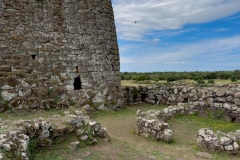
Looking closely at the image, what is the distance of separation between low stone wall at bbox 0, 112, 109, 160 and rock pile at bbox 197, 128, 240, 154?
2849 millimetres

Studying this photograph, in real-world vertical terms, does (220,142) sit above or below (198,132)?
below

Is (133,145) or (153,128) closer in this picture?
(133,145)

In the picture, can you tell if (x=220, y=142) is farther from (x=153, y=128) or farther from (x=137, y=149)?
(x=137, y=149)

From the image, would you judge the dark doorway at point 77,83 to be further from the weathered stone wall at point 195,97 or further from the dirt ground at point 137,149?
the weathered stone wall at point 195,97

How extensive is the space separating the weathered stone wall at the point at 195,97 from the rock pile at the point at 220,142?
327cm

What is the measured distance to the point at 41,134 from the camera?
5.92 metres

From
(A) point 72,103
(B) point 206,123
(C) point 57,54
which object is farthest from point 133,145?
(C) point 57,54

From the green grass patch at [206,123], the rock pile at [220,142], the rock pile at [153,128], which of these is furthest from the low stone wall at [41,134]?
the green grass patch at [206,123]

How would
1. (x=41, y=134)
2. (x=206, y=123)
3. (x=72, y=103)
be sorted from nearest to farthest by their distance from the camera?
1. (x=41, y=134)
2. (x=206, y=123)
3. (x=72, y=103)

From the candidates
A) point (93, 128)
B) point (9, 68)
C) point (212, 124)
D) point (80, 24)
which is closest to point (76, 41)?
point (80, 24)

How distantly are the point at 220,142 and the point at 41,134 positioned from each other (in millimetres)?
4849

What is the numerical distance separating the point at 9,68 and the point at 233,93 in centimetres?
971

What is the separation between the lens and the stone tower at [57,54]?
10610mm

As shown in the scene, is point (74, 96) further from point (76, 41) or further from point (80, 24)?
point (80, 24)
